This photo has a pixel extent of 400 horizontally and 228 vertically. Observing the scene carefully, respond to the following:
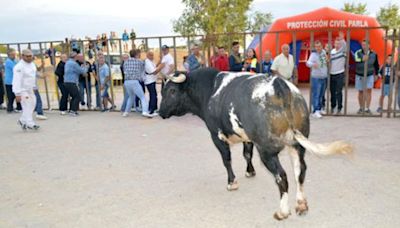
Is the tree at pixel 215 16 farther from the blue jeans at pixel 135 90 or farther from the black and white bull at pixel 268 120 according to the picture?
the black and white bull at pixel 268 120

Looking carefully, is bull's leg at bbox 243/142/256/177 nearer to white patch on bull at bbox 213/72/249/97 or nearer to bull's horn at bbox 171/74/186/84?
white patch on bull at bbox 213/72/249/97

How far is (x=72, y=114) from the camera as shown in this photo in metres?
10.2

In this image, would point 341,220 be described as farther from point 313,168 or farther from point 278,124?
point 313,168

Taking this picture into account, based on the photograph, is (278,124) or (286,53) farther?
(286,53)

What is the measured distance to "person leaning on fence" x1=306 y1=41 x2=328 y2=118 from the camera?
27.5 ft

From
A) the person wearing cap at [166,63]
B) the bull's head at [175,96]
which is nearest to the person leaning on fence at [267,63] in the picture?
the person wearing cap at [166,63]

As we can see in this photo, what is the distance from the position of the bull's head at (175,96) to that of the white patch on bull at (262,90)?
1182mm

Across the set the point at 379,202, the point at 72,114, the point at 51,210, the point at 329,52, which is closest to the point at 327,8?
the point at 329,52

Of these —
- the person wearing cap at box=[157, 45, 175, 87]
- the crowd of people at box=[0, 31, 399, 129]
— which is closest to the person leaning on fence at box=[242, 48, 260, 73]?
the crowd of people at box=[0, 31, 399, 129]

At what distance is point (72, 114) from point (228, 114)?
24.3 ft

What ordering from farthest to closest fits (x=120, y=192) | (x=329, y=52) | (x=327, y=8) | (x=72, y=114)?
(x=327, y=8), (x=72, y=114), (x=329, y=52), (x=120, y=192)

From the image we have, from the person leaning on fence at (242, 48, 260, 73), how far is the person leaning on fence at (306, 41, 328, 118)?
1.18m

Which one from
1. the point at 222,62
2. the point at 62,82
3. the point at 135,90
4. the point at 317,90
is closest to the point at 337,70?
the point at 317,90

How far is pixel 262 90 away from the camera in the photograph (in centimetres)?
347
